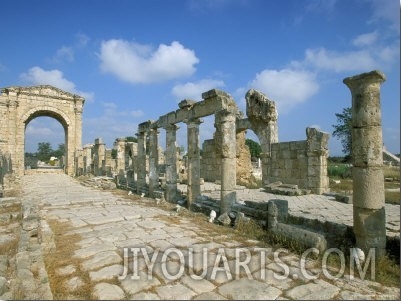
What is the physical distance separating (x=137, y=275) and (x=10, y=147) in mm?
26027

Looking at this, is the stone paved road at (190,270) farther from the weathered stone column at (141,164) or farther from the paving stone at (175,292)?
the weathered stone column at (141,164)

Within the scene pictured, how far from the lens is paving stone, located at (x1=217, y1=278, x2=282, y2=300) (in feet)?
10.8

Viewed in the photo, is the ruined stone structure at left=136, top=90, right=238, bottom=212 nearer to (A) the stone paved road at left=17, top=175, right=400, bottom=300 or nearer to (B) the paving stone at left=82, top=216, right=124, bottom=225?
(A) the stone paved road at left=17, top=175, right=400, bottom=300

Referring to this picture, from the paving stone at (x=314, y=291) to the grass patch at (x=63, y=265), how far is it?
91.3 inches

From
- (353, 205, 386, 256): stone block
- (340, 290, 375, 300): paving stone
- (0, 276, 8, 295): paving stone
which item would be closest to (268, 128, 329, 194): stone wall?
(353, 205, 386, 256): stone block

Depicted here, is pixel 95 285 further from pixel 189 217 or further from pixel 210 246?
pixel 189 217

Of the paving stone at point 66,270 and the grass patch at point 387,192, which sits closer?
the paving stone at point 66,270

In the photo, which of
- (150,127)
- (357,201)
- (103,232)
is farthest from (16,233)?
(150,127)

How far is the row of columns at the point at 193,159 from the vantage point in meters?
7.84

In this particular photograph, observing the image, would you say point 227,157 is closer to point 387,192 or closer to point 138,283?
point 138,283

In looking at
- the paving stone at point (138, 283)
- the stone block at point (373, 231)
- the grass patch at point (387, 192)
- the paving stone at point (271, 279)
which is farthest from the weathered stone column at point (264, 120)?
the paving stone at point (138, 283)

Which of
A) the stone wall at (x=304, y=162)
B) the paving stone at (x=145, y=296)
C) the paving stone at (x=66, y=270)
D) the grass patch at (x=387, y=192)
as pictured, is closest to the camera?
the paving stone at (x=145, y=296)

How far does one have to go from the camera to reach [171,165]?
37.2 feet

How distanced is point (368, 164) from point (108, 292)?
4.09 m
